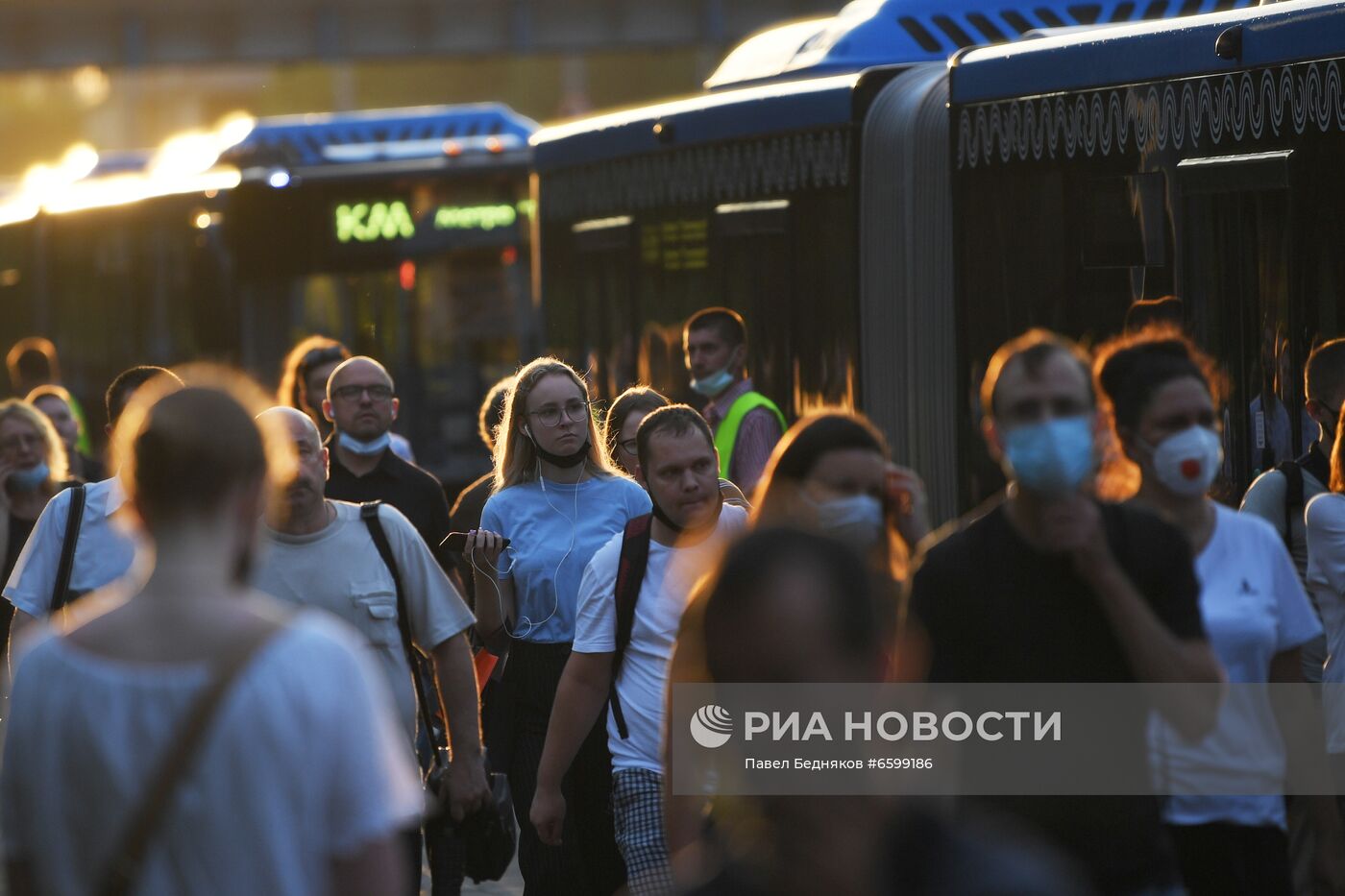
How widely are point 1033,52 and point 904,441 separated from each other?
5.77ft

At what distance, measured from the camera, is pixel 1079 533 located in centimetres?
425

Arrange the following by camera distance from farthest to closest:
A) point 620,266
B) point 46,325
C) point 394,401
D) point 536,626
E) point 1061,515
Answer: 1. point 46,325
2. point 620,266
3. point 394,401
4. point 536,626
5. point 1061,515

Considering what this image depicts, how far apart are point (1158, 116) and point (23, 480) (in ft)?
13.8

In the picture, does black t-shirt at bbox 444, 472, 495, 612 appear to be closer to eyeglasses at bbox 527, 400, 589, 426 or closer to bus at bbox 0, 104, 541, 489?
eyeglasses at bbox 527, 400, 589, 426

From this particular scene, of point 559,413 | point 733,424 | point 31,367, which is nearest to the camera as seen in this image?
point 559,413

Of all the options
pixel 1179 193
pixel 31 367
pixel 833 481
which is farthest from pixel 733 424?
pixel 31 367

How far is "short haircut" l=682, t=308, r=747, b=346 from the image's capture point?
10.5 metres

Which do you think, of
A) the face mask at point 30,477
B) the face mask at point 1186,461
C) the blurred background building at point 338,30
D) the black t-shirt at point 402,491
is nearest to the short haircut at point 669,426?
the face mask at point 1186,461

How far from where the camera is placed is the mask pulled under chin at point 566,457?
778 cm

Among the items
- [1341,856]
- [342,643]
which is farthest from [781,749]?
[1341,856]

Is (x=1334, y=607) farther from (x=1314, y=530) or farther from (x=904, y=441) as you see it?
(x=904, y=441)

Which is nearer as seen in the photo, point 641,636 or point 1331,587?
point 641,636

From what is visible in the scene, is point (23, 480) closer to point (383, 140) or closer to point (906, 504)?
point (906, 504)

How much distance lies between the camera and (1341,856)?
5.02 metres
